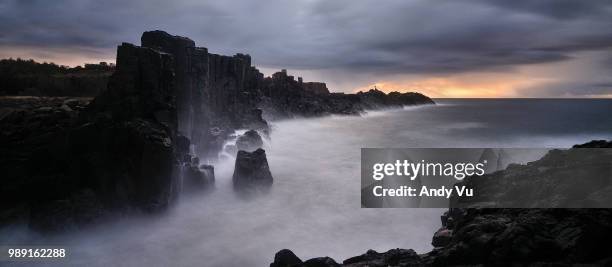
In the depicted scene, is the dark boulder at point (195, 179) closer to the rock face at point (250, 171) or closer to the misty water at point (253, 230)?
the misty water at point (253, 230)

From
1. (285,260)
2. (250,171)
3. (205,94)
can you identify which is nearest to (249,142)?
(205,94)

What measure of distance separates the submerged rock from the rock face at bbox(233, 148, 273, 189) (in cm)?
1195

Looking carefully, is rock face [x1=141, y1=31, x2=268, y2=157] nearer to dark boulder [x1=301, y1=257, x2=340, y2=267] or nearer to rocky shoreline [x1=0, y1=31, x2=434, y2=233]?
rocky shoreline [x1=0, y1=31, x2=434, y2=233]

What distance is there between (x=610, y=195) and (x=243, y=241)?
15415mm

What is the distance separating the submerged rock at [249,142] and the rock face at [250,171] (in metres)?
12.0

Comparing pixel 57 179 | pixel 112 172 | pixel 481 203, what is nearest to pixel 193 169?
pixel 112 172

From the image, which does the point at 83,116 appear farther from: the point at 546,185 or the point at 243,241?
the point at 546,185

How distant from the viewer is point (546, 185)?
46.1 ft

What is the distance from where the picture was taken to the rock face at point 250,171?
27.9 meters

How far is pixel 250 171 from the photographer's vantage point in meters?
28.2

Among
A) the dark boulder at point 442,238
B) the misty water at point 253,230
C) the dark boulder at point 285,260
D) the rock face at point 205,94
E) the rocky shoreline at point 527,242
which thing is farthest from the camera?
the rock face at point 205,94

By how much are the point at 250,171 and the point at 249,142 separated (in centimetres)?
1398
